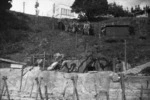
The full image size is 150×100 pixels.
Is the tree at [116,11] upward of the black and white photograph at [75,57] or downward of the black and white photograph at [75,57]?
upward

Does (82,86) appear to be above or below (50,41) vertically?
below

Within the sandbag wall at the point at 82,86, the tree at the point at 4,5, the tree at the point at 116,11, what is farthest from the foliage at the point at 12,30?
the tree at the point at 116,11

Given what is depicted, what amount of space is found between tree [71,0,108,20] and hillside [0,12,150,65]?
455cm

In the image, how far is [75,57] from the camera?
16.1 meters

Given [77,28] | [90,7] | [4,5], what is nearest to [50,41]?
[77,28]

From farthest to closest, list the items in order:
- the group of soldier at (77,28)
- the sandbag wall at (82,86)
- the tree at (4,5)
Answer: the tree at (4,5) < the group of soldier at (77,28) < the sandbag wall at (82,86)

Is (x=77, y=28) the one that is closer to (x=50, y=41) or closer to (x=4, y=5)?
(x=50, y=41)

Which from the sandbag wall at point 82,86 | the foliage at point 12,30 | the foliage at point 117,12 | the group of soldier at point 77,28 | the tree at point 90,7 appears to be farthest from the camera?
the foliage at point 117,12

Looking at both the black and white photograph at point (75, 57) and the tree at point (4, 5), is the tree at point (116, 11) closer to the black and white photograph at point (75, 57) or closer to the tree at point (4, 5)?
the black and white photograph at point (75, 57)

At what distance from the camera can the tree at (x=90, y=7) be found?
32.1 metres

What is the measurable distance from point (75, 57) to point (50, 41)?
20.2 feet

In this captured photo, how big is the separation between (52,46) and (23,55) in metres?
3.14

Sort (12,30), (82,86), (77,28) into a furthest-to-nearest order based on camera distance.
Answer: (77,28)
(12,30)
(82,86)

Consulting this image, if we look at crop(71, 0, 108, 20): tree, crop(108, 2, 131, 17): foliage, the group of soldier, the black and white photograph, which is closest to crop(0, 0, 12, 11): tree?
the black and white photograph
